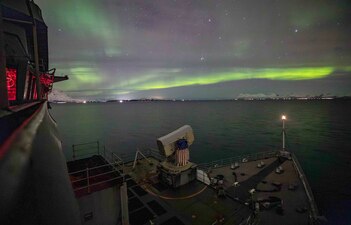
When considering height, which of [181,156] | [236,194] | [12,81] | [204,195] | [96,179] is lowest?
[236,194]

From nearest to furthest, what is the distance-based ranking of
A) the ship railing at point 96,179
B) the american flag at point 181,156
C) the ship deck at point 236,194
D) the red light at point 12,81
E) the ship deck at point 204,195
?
the ship railing at point 96,179 < the ship deck at point 204,195 < the ship deck at point 236,194 < the red light at point 12,81 < the american flag at point 181,156

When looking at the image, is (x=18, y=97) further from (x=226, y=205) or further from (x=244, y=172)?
(x=244, y=172)

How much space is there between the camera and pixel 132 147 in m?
64.1

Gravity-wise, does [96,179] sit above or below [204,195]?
above

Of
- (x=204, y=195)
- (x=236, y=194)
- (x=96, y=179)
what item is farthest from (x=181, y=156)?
(x=236, y=194)

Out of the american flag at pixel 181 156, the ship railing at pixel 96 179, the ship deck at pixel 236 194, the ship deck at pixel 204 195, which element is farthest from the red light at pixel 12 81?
the american flag at pixel 181 156

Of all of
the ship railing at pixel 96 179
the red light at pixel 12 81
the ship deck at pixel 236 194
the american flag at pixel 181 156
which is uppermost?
Result: the red light at pixel 12 81

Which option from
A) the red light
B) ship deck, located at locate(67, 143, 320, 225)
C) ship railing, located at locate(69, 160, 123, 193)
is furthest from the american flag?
the red light

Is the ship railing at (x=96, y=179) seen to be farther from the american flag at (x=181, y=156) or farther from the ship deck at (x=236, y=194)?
the american flag at (x=181, y=156)

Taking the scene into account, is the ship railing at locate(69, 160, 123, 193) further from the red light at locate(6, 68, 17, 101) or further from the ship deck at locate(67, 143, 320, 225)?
the red light at locate(6, 68, 17, 101)

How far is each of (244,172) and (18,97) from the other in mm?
25378

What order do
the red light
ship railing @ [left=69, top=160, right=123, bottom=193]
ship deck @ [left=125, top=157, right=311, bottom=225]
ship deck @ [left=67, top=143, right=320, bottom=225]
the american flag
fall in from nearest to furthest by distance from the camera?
ship railing @ [left=69, top=160, right=123, bottom=193] < ship deck @ [left=67, top=143, right=320, bottom=225] < ship deck @ [left=125, top=157, right=311, bottom=225] < the red light < the american flag

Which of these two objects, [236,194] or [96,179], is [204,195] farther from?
[96,179]

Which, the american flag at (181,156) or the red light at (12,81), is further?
the american flag at (181,156)
